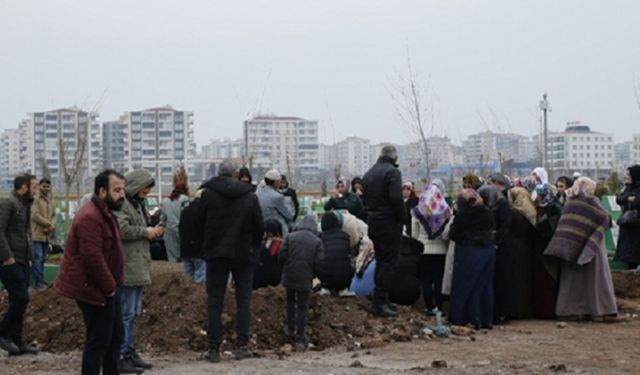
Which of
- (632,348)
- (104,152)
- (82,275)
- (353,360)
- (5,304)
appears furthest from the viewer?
(104,152)

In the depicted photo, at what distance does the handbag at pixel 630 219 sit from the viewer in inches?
675

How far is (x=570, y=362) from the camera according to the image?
10906mm

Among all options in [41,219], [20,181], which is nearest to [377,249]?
[20,181]

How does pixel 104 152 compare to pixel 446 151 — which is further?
pixel 104 152

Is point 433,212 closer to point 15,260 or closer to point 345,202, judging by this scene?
point 345,202

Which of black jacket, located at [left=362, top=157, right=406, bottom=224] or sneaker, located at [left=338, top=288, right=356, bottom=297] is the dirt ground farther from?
black jacket, located at [left=362, top=157, right=406, bottom=224]

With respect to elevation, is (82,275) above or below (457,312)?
above

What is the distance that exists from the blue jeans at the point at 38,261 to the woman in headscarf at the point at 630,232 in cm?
875

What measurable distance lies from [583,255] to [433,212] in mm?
1929

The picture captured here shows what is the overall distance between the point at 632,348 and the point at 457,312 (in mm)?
2359

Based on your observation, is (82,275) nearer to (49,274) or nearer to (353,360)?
(353,360)

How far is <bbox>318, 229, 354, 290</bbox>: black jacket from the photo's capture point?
14.0m

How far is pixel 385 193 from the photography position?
526 inches

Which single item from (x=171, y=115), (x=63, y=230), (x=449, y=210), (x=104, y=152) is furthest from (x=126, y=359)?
(x=171, y=115)
